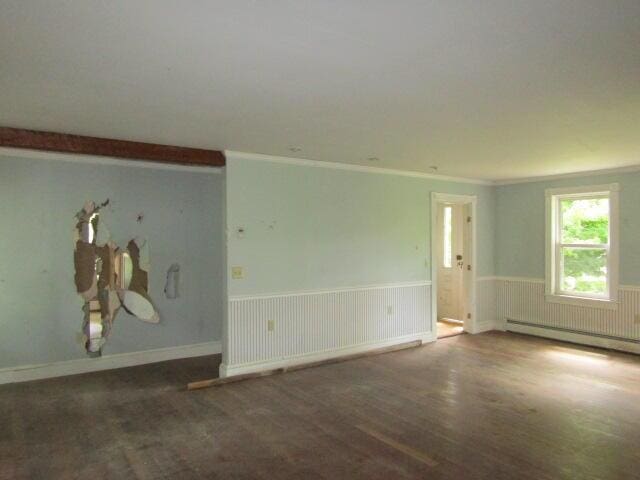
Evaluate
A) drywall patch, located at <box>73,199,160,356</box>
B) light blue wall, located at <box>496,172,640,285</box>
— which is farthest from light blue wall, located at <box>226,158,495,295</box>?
drywall patch, located at <box>73,199,160,356</box>

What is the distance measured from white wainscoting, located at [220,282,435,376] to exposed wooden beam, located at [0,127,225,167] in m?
1.50

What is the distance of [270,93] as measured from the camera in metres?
2.75

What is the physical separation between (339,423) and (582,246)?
14.8 feet

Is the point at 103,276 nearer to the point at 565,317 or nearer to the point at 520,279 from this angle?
the point at 520,279

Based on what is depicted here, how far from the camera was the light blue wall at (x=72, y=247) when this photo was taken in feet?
14.5

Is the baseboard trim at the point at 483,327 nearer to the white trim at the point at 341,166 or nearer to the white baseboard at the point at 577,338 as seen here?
the white baseboard at the point at 577,338

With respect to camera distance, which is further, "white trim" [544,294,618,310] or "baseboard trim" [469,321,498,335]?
"baseboard trim" [469,321,498,335]

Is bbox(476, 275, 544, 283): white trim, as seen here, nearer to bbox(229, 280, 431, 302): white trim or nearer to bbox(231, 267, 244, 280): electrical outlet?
bbox(229, 280, 431, 302): white trim

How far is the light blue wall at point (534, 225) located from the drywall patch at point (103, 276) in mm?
5240

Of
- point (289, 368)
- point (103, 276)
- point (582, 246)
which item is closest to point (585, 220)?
point (582, 246)

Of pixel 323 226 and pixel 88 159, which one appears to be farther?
pixel 323 226

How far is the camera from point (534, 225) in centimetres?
654

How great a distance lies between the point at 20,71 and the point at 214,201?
330 cm

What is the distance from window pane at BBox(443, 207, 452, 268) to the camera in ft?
25.4
